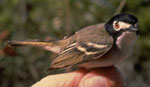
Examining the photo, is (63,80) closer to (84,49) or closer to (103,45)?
(84,49)

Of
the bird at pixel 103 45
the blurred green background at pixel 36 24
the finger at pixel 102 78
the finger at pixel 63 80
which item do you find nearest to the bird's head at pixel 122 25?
the bird at pixel 103 45

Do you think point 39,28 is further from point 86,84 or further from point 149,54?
point 149,54

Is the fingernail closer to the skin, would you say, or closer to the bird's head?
the skin

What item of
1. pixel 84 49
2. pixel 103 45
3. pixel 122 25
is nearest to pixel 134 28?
pixel 122 25

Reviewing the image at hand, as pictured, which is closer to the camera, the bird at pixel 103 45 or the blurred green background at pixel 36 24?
the bird at pixel 103 45

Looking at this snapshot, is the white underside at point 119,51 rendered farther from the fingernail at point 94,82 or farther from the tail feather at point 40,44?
the tail feather at point 40,44

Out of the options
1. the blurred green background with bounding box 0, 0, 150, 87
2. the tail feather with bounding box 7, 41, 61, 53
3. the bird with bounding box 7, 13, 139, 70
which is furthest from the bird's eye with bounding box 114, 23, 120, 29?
the blurred green background with bounding box 0, 0, 150, 87
